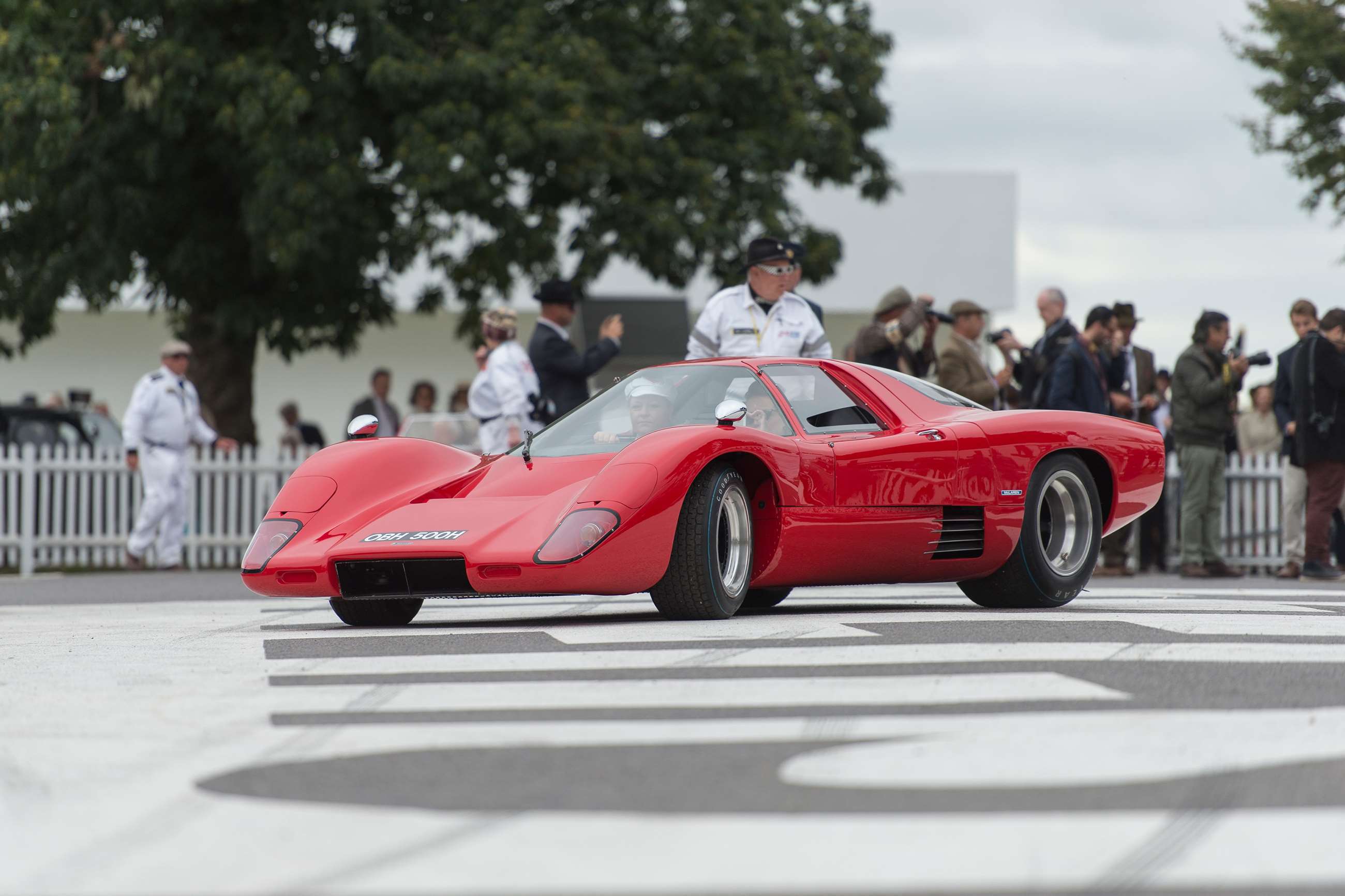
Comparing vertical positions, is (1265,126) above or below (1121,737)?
above

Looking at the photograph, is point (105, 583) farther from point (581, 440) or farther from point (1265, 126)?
point (1265, 126)

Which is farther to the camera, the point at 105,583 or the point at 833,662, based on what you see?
the point at 105,583

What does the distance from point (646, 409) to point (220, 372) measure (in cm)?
1583

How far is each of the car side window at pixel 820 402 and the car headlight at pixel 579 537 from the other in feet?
4.55

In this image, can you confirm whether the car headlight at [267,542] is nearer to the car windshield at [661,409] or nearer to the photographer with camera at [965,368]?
the car windshield at [661,409]

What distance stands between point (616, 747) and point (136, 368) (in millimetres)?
37734

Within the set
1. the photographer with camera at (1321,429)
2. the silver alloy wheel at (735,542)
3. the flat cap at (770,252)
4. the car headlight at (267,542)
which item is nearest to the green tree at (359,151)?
the photographer with camera at (1321,429)

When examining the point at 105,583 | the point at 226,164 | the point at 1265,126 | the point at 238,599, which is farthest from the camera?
the point at 1265,126

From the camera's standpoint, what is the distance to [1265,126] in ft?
104

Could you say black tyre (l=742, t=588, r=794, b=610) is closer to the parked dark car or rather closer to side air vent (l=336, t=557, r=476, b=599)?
side air vent (l=336, t=557, r=476, b=599)

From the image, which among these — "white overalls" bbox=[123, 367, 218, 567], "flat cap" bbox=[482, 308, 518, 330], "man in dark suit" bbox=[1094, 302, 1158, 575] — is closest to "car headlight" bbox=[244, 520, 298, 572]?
"flat cap" bbox=[482, 308, 518, 330]

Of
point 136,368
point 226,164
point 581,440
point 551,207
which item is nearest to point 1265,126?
point 551,207

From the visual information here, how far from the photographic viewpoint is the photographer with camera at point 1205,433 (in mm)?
13812

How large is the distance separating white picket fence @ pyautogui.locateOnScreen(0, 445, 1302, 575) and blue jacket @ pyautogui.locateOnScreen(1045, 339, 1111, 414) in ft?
13.7
